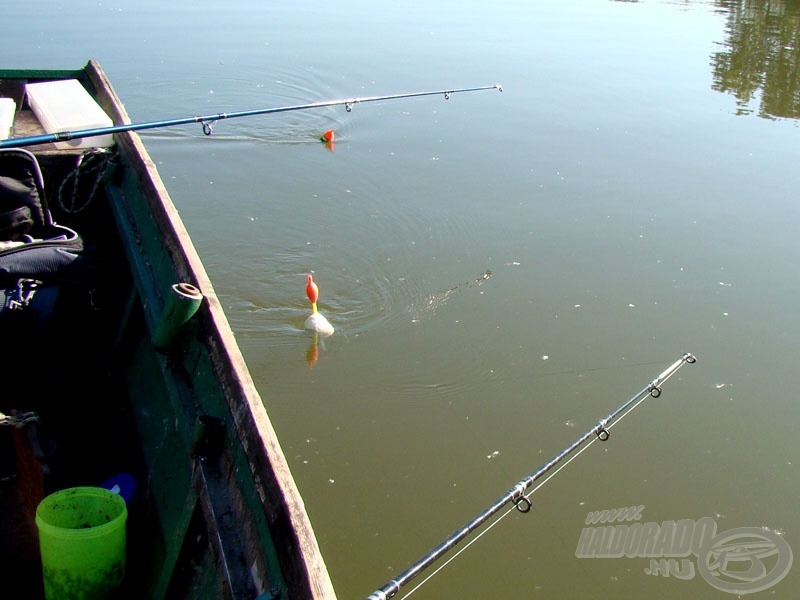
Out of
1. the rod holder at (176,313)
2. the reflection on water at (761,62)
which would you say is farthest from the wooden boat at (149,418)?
the reflection on water at (761,62)

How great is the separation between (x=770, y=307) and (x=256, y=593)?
4.74m

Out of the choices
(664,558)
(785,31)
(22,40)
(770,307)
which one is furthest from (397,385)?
(785,31)

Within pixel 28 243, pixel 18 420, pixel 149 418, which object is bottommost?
pixel 149 418

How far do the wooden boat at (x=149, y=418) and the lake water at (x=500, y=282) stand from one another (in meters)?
1.02

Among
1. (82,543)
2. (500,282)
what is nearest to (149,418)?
(82,543)

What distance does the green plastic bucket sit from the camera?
2.43 metres

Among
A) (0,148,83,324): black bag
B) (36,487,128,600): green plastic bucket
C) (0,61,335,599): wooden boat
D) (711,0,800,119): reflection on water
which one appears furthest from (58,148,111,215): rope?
(711,0,800,119): reflection on water

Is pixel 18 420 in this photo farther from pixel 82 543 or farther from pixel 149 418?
pixel 82 543

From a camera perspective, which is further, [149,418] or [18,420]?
[149,418]

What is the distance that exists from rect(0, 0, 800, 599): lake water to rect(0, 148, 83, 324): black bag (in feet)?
4.54

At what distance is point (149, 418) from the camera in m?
3.23

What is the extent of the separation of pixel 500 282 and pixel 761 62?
9810 millimetres

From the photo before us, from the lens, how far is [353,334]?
211 inches

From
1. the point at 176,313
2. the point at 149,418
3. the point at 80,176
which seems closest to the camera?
the point at 176,313
